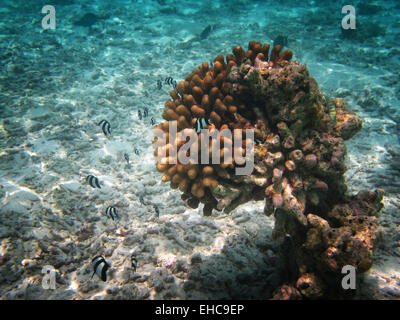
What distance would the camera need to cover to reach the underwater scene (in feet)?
9.19

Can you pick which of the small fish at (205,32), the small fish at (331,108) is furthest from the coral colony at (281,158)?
the small fish at (205,32)

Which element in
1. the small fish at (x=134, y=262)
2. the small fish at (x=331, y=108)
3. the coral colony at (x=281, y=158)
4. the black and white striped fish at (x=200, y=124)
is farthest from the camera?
the small fish at (x=134, y=262)

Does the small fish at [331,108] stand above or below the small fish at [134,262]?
above

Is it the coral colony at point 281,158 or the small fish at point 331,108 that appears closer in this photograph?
the coral colony at point 281,158

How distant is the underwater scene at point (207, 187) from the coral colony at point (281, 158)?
0.02 m

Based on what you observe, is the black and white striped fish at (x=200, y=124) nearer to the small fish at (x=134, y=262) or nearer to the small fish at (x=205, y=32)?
the small fish at (x=134, y=262)

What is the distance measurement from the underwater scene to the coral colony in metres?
0.02

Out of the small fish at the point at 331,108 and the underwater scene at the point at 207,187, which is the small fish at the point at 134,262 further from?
the small fish at the point at 331,108

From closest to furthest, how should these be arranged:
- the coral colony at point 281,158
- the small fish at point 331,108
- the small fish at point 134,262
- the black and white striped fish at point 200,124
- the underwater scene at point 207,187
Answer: the coral colony at point 281,158 → the underwater scene at point 207,187 → the black and white striped fish at point 200,124 → the small fish at point 331,108 → the small fish at point 134,262

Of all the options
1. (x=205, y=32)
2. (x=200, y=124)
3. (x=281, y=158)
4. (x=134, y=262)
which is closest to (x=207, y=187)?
(x=200, y=124)

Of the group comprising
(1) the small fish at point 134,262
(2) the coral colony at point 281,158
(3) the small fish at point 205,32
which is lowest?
(1) the small fish at point 134,262

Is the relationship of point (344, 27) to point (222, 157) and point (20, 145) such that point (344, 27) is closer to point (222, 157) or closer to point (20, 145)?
point (222, 157)

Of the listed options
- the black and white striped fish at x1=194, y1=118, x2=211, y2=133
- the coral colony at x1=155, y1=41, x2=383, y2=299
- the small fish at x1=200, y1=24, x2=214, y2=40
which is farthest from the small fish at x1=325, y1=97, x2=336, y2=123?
the small fish at x1=200, y1=24, x2=214, y2=40

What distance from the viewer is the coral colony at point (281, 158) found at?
8.80 ft
